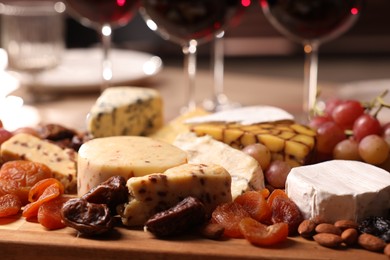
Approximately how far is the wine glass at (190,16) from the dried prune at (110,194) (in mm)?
647

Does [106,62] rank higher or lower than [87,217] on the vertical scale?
higher

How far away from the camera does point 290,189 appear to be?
1079 mm

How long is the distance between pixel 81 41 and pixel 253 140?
271 centimetres

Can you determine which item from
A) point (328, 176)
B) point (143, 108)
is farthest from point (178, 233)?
point (143, 108)

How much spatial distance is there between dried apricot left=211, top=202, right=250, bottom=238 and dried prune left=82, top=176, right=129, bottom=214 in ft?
0.42

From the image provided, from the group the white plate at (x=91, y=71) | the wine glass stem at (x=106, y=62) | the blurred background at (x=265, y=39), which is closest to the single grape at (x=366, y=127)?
the wine glass stem at (x=106, y=62)

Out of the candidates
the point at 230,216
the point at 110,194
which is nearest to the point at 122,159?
the point at 110,194

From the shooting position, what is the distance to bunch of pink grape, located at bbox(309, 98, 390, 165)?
49.1 inches

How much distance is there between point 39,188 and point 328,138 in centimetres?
50

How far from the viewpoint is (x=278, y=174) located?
1199 millimetres

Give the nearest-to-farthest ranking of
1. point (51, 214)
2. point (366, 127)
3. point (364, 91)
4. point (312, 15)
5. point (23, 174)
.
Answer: point (51, 214)
point (23, 174)
point (366, 127)
point (312, 15)
point (364, 91)

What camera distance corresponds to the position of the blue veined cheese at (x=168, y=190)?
103 centimetres

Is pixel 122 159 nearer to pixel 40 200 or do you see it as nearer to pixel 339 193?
pixel 40 200

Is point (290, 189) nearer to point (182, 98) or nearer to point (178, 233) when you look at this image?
point (178, 233)
